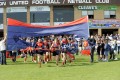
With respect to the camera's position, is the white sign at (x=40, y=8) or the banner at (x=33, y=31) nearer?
the banner at (x=33, y=31)

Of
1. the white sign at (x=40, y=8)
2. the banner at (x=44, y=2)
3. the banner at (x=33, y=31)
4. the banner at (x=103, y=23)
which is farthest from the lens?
the white sign at (x=40, y=8)

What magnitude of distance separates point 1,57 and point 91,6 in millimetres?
38422

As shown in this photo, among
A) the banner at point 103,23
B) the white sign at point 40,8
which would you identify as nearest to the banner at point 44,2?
the white sign at point 40,8

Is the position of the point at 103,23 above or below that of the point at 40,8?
below

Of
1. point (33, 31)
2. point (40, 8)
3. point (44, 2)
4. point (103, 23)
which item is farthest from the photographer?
point (40, 8)

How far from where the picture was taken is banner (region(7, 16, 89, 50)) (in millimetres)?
22219

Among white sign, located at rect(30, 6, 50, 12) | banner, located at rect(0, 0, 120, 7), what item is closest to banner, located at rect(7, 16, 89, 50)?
banner, located at rect(0, 0, 120, 7)

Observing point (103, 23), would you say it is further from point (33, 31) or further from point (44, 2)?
point (33, 31)

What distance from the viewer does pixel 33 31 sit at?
22.4 metres

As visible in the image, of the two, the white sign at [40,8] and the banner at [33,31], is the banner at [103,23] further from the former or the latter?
the banner at [33,31]

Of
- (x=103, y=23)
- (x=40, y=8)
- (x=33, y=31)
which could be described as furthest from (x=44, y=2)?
(x=33, y=31)

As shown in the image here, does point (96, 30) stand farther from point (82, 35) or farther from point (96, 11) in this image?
point (82, 35)

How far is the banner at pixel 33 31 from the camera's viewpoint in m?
22.2

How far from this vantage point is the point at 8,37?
22.1m
